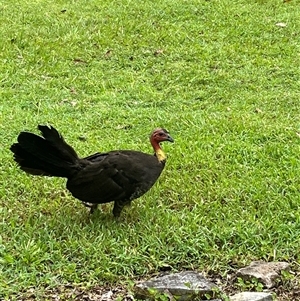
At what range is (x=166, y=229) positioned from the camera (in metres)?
4.12

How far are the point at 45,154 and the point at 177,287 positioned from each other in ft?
3.90

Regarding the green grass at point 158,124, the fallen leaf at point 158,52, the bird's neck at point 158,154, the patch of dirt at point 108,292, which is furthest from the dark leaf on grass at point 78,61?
the patch of dirt at point 108,292

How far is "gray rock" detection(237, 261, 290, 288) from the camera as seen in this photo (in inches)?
141

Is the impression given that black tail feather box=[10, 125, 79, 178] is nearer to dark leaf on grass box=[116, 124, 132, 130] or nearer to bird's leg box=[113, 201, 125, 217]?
bird's leg box=[113, 201, 125, 217]

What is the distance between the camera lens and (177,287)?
3.47 meters

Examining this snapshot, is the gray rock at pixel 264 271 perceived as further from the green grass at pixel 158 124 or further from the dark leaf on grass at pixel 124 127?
the dark leaf on grass at pixel 124 127

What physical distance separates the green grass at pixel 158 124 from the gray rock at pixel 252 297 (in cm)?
35

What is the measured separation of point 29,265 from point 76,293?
1.17 ft

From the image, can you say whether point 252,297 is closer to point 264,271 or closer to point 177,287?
point 264,271

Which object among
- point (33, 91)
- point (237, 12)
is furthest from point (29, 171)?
point (237, 12)

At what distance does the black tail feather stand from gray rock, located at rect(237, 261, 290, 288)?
1.26 meters

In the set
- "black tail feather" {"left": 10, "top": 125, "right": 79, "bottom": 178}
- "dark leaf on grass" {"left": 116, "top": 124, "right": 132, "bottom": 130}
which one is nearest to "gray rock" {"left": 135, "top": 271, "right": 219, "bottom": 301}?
"black tail feather" {"left": 10, "top": 125, "right": 79, "bottom": 178}

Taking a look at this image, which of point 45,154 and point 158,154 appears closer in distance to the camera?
point 45,154

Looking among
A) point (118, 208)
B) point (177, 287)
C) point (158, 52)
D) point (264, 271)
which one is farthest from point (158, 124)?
point (177, 287)
